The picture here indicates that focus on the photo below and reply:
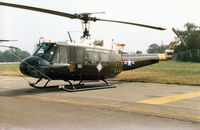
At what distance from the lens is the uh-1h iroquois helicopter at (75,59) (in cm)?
1010

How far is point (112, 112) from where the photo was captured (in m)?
6.54

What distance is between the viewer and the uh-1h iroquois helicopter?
33.1 ft

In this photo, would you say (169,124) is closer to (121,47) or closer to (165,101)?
(165,101)

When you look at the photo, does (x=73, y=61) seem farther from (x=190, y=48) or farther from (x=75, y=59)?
(x=190, y=48)

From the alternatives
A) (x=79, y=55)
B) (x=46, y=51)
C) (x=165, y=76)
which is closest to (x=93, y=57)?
(x=79, y=55)

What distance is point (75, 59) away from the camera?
11.2 metres

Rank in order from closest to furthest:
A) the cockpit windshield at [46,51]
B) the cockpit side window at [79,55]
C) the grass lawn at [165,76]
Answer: the cockpit windshield at [46,51] < the cockpit side window at [79,55] < the grass lawn at [165,76]

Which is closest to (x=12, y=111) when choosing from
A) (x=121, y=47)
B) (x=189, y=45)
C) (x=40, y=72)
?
(x=40, y=72)

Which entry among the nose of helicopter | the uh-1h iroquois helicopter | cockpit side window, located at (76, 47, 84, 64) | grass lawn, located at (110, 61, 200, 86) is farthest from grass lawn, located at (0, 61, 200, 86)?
the nose of helicopter

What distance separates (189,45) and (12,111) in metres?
88.7

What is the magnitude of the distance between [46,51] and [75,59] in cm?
143

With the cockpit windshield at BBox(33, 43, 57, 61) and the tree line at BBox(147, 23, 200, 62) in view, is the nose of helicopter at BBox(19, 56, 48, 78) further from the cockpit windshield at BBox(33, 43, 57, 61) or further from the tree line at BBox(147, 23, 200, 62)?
the tree line at BBox(147, 23, 200, 62)

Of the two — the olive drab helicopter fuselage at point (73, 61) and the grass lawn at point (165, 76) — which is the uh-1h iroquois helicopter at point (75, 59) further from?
the grass lawn at point (165, 76)

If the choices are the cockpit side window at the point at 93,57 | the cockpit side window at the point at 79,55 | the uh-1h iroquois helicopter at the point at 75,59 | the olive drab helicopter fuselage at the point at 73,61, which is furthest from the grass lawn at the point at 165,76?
the cockpit side window at the point at 79,55
